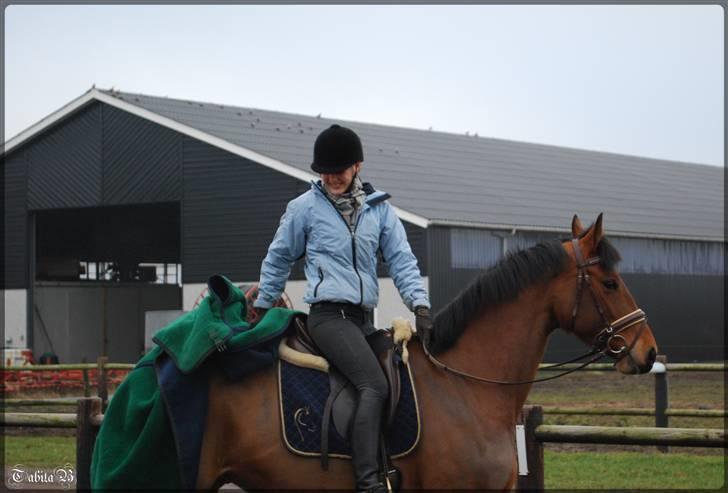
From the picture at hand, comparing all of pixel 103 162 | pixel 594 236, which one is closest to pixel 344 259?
pixel 594 236

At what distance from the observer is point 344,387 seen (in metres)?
5.88

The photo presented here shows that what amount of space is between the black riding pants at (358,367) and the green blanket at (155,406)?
25 cm

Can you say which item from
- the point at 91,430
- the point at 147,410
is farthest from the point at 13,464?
the point at 147,410

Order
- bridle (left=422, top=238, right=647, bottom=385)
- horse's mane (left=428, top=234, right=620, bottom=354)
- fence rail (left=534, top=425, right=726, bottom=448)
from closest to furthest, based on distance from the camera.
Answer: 1. bridle (left=422, top=238, right=647, bottom=385)
2. horse's mane (left=428, top=234, right=620, bottom=354)
3. fence rail (left=534, top=425, right=726, bottom=448)

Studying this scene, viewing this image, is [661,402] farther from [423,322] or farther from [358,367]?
[358,367]

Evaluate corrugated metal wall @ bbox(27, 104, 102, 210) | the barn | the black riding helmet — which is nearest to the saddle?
the black riding helmet

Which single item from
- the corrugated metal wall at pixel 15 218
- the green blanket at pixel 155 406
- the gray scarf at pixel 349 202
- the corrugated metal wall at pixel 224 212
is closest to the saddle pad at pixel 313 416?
the green blanket at pixel 155 406

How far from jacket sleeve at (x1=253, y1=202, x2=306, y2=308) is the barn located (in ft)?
61.2

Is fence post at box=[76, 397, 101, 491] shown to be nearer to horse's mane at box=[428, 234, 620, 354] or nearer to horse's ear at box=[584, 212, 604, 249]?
horse's mane at box=[428, 234, 620, 354]

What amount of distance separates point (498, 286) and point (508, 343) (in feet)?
1.06

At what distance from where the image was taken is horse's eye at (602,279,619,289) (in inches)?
243

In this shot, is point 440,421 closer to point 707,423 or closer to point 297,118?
point 707,423

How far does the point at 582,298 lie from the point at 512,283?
1.30 ft

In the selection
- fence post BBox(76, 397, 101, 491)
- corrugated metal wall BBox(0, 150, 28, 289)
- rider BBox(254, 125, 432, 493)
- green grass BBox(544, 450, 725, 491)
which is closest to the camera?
rider BBox(254, 125, 432, 493)
